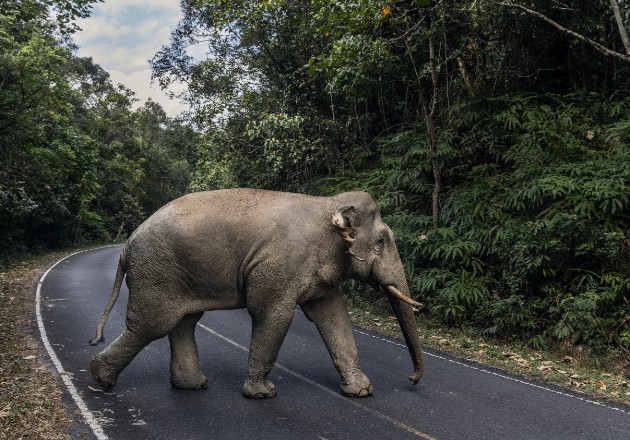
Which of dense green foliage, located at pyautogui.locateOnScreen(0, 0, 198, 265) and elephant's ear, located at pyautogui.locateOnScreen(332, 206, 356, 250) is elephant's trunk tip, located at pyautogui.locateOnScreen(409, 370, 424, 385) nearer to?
elephant's ear, located at pyautogui.locateOnScreen(332, 206, 356, 250)

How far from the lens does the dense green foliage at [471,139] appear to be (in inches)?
432

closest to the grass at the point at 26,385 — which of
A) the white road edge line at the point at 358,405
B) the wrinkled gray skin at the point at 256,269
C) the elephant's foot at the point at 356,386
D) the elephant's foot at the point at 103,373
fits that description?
the elephant's foot at the point at 103,373

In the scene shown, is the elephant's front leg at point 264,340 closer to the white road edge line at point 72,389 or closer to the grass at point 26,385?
the white road edge line at point 72,389

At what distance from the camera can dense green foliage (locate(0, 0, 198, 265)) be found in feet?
60.5

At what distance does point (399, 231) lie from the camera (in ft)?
45.4

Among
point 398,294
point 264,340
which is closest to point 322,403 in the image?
point 264,340

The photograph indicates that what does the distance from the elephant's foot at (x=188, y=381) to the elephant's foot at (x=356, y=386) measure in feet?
5.66

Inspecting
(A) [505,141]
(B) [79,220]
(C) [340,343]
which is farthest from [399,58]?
(B) [79,220]

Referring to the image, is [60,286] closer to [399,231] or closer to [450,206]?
[399,231]

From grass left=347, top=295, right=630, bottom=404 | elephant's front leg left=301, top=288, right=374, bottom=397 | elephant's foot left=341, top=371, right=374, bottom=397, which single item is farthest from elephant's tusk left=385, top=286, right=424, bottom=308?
grass left=347, top=295, right=630, bottom=404

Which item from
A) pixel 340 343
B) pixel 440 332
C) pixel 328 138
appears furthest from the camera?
pixel 328 138

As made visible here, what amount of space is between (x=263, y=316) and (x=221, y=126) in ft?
47.8

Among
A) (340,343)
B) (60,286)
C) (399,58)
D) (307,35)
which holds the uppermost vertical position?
(307,35)

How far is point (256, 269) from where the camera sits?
23.0 feet
